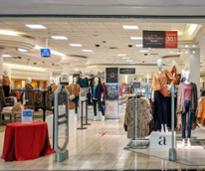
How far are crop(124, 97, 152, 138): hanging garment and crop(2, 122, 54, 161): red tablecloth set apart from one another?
215 centimetres

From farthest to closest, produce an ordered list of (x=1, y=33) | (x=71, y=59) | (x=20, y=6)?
(x=71, y=59) → (x=1, y=33) → (x=20, y=6)

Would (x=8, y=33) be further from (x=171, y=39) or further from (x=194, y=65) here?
(x=194, y=65)

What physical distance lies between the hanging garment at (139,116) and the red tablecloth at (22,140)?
2.15 metres

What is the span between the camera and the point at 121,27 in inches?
527

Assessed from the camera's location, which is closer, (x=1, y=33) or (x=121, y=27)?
(x=121, y=27)

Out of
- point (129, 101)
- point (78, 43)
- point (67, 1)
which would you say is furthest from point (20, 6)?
point (78, 43)

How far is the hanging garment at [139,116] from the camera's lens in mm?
8203

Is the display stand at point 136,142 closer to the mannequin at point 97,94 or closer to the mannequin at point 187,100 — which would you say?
the mannequin at point 187,100

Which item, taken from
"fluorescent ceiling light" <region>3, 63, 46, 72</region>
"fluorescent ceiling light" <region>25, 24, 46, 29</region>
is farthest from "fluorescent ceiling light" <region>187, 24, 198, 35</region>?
"fluorescent ceiling light" <region>3, 63, 46, 72</region>

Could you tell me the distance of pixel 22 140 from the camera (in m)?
6.98

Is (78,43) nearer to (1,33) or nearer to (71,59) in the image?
(1,33)

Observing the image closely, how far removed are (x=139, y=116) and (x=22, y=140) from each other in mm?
2790

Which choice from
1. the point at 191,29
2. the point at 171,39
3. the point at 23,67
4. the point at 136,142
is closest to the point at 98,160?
the point at 136,142

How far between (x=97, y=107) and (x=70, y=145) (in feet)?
23.7
